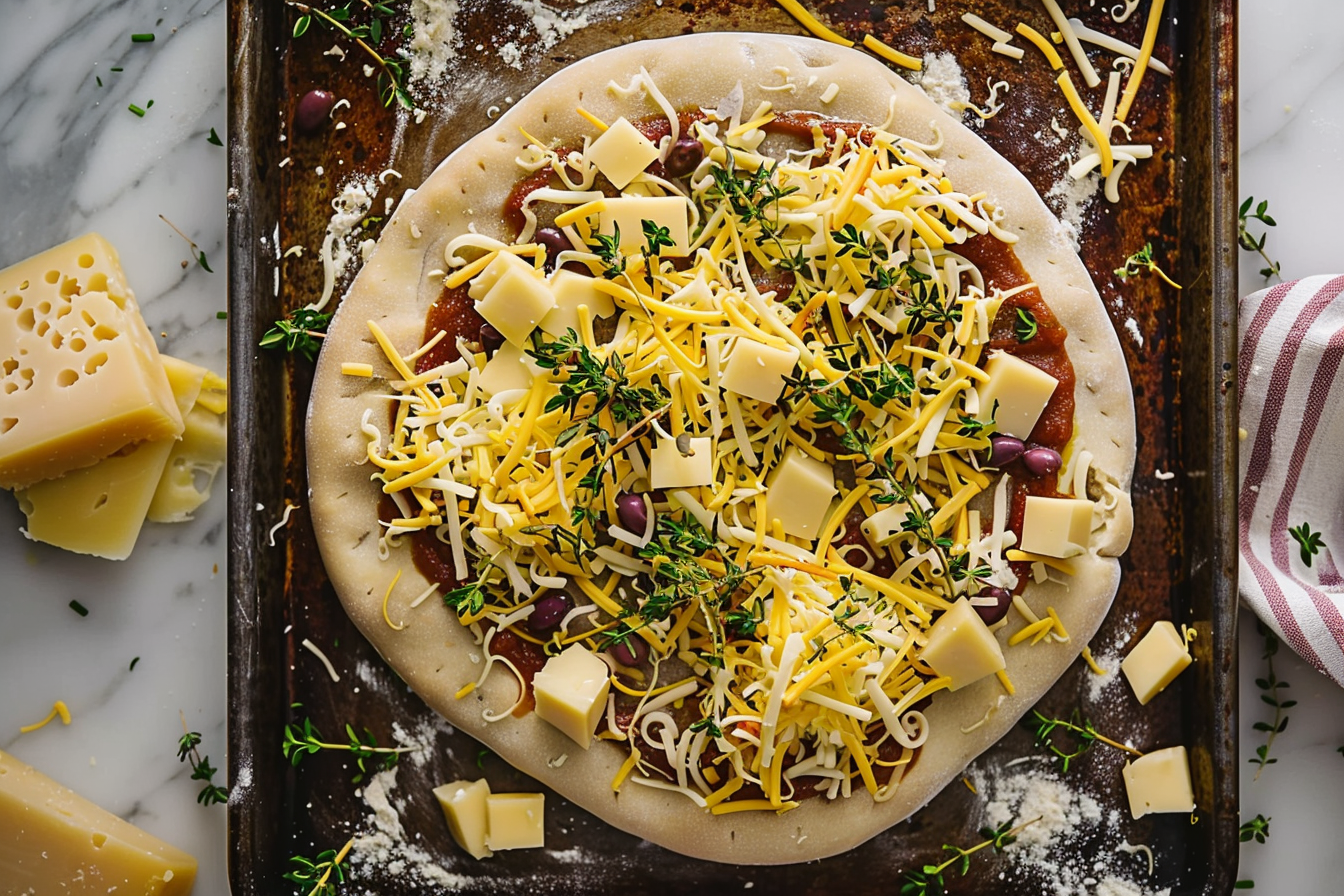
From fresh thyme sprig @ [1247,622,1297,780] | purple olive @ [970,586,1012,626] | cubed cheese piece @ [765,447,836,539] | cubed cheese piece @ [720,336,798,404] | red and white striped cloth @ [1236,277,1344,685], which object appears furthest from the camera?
fresh thyme sprig @ [1247,622,1297,780]

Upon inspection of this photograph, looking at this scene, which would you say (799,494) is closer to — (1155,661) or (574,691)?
(574,691)

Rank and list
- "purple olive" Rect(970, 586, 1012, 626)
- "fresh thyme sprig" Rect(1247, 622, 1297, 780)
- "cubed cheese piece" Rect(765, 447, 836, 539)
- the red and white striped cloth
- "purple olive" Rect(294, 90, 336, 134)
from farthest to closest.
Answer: "fresh thyme sprig" Rect(1247, 622, 1297, 780)
the red and white striped cloth
"purple olive" Rect(294, 90, 336, 134)
"purple olive" Rect(970, 586, 1012, 626)
"cubed cheese piece" Rect(765, 447, 836, 539)

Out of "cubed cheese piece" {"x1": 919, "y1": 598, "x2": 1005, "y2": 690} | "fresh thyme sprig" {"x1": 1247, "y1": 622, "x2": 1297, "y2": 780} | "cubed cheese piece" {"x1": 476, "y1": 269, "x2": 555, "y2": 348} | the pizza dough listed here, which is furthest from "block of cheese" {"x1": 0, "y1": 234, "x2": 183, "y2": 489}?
"fresh thyme sprig" {"x1": 1247, "y1": 622, "x2": 1297, "y2": 780}

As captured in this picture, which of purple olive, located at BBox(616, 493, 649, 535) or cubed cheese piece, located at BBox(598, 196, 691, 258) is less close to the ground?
cubed cheese piece, located at BBox(598, 196, 691, 258)

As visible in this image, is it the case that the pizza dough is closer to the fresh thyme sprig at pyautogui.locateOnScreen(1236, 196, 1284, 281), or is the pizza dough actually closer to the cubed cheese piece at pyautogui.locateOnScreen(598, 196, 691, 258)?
the cubed cheese piece at pyautogui.locateOnScreen(598, 196, 691, 258)

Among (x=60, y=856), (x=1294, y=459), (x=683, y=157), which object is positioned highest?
(x=683, y=157)

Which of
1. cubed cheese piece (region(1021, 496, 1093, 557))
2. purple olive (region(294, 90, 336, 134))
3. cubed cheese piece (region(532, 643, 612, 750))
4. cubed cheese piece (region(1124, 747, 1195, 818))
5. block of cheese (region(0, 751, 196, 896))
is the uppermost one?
purple olive (region(294, 90, 336, 134))

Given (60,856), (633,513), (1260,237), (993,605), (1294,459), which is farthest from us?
(1260,237)

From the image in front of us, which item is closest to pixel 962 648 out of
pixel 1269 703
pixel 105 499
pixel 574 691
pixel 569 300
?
pixel 574 691
